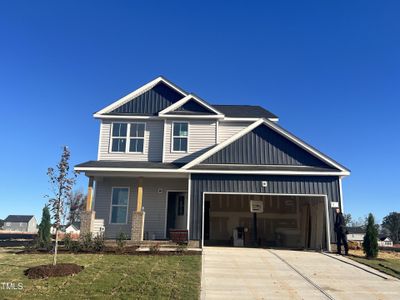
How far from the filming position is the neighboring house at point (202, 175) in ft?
49.5

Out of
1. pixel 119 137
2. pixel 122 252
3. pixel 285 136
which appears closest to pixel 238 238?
pixel 285 136

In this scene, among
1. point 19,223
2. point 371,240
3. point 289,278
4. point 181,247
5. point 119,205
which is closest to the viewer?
point 289,278

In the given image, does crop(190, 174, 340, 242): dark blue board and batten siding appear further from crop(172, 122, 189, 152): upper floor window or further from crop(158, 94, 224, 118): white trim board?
crop(158, 94, 224, 118): white trim board

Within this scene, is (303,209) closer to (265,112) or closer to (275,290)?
(265,112)

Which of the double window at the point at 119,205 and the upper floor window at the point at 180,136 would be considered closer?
the double window at the point at 119,205

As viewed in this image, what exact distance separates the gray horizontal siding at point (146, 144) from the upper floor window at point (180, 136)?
77cm

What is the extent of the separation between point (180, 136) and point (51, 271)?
10.6 m

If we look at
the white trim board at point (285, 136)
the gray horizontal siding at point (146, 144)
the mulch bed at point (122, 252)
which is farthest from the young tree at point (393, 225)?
the mulch bed at point (122, 252)

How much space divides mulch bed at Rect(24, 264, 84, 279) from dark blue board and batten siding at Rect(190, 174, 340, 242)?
6688 mm

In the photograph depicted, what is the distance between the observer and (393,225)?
71188mm

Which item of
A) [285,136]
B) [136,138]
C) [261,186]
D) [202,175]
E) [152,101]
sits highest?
[152,101]

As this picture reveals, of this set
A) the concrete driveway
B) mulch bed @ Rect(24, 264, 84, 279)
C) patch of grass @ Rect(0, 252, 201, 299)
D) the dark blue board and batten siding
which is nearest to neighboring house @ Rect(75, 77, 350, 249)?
the dark blue board and batten siding

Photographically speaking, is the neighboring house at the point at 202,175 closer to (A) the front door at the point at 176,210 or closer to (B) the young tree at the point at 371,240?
(A) the front door at the point at 176,210

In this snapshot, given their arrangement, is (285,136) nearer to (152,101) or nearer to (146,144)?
(146,144)
